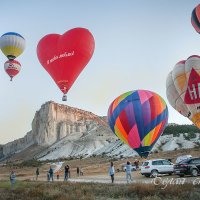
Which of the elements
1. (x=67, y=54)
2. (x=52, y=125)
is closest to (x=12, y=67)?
(x=67, y=54)

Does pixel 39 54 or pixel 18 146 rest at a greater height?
pixel 18 146

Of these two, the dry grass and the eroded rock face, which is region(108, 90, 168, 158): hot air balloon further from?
the eroded rock face

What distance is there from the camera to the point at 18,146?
624 feet

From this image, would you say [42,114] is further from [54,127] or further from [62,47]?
[62,47]

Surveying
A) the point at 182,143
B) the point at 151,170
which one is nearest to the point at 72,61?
the point at 151,170

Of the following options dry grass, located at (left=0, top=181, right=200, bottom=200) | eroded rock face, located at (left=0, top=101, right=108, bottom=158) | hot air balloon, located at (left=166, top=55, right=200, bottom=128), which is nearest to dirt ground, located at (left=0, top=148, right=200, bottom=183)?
dry grass, located at (left=0, top=181, right=200, bottom=200)

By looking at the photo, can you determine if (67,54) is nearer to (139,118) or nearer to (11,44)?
(139,118)

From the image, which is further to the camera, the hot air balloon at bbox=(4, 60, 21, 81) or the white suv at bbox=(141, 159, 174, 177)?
the hot air balloon at bbox=(4, 60, 21, 81)

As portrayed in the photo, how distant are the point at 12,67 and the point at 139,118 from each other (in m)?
20.2

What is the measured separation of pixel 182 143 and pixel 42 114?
9982 centimetres

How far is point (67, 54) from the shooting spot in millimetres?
26453

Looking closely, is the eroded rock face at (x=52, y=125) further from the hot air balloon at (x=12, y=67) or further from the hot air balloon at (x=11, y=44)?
the hot air balloon at (x=11, y=44)

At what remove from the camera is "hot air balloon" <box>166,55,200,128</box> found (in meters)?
30.9

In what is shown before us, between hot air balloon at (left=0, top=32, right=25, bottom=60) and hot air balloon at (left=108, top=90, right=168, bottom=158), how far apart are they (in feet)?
51.1
